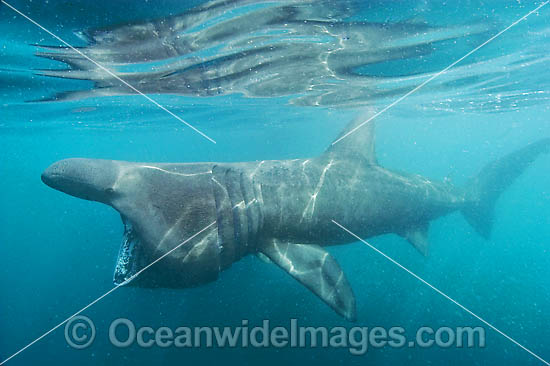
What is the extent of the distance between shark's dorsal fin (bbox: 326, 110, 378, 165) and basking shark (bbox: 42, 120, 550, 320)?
3 cm

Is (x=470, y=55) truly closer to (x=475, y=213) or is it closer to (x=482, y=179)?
(x=482, y=179)

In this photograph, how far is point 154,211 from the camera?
14.6 feet

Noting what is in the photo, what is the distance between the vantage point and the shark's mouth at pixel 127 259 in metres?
4.55

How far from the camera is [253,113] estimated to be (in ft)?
68.7

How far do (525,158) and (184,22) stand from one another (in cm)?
1319

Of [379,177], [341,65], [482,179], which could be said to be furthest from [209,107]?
[482,179]

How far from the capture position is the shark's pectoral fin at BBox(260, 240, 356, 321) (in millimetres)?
4965

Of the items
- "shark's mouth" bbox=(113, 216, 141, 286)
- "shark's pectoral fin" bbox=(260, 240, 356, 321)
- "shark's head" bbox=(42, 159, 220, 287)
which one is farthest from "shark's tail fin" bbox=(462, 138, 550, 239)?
"shark's mouth" bbox=(113, 216, 141, 286)

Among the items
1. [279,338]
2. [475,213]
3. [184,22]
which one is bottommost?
[279,338]

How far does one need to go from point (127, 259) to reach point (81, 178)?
141 cm

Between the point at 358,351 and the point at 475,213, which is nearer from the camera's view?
the point at 358,351

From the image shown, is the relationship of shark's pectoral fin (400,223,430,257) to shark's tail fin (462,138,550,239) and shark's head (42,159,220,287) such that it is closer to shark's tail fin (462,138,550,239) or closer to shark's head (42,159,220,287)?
shark's tail fin (462,138,550,239)

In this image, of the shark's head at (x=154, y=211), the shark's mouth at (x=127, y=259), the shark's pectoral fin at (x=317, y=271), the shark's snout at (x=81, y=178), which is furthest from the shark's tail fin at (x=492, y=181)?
the shark's snout at (x=81, y=178)

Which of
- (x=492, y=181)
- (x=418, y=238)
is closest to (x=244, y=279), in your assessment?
(x=418, y=238)
